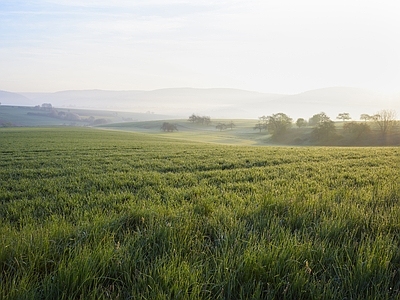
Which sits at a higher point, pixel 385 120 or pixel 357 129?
pixel 385 120

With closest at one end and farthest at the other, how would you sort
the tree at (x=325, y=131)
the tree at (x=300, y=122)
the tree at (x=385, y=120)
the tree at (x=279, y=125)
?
the tree at (x=385, y=120) → the tree at (x=325, y=131) → the tree at (x=279, y=125) → the tree at (x=300, y=122)

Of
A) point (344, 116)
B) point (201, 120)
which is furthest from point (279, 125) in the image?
point (201, 120)

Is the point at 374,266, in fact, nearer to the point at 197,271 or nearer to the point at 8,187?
the point at 197,271

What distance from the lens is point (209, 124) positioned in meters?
161

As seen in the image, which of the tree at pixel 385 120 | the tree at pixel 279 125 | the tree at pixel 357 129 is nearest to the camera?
the tree at pixel 357 129

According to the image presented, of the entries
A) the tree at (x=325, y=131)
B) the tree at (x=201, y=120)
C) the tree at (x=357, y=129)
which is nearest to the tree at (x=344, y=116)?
Result: the tree at (x=357, y=129)

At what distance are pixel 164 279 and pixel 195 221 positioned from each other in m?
1.60

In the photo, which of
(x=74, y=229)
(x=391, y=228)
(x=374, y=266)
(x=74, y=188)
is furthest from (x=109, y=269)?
(x=74, y=188)

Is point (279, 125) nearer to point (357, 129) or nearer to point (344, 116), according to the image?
point (357, 129)

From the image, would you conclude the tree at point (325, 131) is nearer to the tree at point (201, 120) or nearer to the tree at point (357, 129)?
the tree at point (357, 129)

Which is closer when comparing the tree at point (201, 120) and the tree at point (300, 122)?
the tree at point (300, 122)

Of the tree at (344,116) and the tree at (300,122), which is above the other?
the tree at (344,116)

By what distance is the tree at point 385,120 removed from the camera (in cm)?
7156

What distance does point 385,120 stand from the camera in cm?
7212
